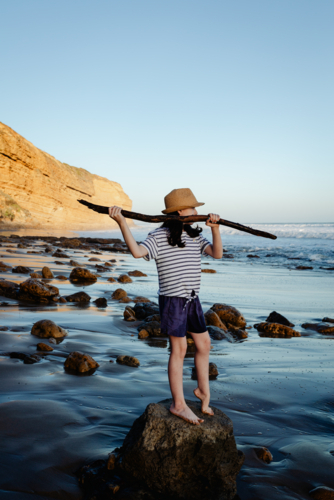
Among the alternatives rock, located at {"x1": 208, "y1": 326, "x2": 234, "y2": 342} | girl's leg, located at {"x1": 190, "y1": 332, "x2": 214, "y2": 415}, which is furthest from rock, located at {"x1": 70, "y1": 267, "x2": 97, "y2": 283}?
girl's leg, located at {"x1": 190, "y1": 332, "x2": 214, "y2": 415}

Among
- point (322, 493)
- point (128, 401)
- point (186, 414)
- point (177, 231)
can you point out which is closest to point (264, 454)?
point (322, 493)

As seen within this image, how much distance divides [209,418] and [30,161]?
4439 centimetres

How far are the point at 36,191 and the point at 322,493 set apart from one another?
45.6 m

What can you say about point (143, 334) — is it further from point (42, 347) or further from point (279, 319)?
point (279, 319)

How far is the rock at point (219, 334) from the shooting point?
5441mm

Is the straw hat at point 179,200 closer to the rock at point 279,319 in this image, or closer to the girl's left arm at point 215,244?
the girl's left arm at point 215,244

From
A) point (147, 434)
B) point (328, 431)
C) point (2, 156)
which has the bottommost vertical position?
point (328, 431)

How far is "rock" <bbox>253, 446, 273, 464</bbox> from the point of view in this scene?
8.02 feet

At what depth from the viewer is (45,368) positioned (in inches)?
143

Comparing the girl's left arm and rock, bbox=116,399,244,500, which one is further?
the girl's left arm

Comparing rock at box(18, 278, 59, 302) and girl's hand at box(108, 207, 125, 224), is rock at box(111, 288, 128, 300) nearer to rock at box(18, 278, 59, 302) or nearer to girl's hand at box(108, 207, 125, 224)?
rock at box(18, 278, 59, 302)

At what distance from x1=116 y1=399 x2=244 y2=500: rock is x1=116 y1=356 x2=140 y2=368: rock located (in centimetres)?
161

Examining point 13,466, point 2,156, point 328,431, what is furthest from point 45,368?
point 2,156

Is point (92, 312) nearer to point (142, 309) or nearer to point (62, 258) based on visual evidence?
point (142, 309)
